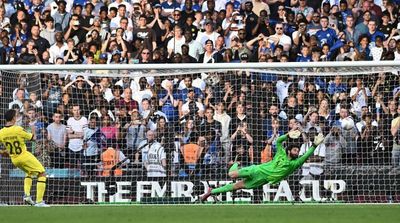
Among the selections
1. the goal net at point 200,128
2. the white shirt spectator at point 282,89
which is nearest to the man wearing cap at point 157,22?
the goal net at point 200,128

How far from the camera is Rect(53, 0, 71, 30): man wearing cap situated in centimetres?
2383

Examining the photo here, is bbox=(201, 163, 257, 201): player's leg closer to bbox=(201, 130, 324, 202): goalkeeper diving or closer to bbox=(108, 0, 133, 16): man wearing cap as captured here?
bbox=(201, 130, 324, 202): goalkeeper diving

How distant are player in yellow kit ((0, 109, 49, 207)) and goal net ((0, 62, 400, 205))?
988mm

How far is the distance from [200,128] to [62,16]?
21.0 feet

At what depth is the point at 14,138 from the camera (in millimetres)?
18078

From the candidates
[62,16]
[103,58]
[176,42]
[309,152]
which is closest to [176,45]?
[176,42]

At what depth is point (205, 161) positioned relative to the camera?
19.0 m

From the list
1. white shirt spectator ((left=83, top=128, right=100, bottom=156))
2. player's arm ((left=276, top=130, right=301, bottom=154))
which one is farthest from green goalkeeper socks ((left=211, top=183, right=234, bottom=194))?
white shirt spectator ((left=83, top=128, right=100, bottom=156))

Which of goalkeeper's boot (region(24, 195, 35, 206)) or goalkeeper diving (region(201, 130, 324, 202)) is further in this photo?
goalkeeper's boot (region(24, 195, 35, 206))

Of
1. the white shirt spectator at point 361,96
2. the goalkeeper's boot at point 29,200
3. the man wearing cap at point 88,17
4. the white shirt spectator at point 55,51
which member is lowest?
the goalkeeper's boot at point 29,200

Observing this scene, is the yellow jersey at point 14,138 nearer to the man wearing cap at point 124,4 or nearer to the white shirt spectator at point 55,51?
the white shirt spectator at point 55,51

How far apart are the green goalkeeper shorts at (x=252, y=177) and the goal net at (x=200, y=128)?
5.00ft

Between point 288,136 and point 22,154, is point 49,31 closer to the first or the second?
point 22,154

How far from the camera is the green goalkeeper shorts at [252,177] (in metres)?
17.4
